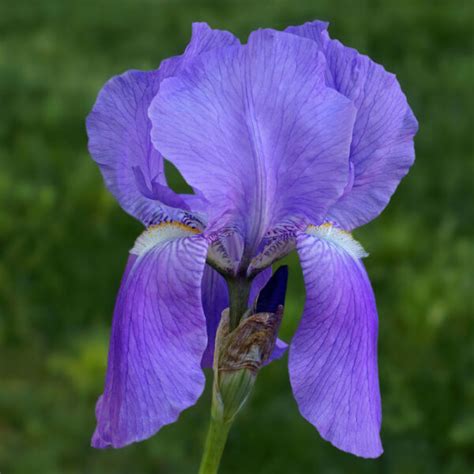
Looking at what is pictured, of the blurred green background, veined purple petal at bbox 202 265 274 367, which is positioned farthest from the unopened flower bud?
the blurred green background

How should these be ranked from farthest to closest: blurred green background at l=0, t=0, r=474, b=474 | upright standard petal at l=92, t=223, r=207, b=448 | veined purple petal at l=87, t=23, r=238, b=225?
blurred green background at l=0, t=0, r=474, b=474 < veined purple petal at l=87, t=23, r=238, b=225 < upright standard petal at l=92, t=223, r=207, b=448

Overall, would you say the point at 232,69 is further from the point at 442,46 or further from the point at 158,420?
the point at 442,46

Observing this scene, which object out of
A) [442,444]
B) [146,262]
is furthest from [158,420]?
[442,444]

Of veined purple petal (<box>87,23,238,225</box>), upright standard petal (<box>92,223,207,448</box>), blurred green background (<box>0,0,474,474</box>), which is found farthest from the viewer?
blurred green background (<box>0,0,474,474</box>)

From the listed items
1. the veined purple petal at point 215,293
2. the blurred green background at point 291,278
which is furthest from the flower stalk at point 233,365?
the blurred green background at point 291,278

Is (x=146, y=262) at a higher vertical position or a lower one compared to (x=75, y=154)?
higher

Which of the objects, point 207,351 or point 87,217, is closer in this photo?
point 207,351

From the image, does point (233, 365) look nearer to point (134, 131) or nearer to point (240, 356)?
point (240, 356)

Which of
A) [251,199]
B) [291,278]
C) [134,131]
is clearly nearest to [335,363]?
[251,199]

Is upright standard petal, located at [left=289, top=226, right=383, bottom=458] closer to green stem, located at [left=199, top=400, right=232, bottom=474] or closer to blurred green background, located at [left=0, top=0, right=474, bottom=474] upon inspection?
green stem, located at [left=199, top=400, right=232, bottom=474]
